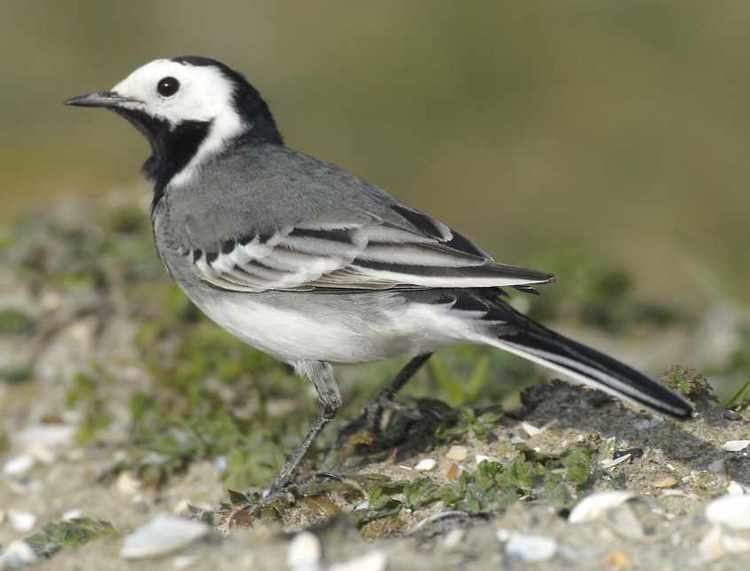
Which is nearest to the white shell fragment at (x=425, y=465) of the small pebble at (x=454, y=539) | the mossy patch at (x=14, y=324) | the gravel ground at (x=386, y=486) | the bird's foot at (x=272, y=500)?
the gravel ground at (x=386, y=486)

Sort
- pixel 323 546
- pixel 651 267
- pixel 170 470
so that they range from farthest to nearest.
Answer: pixel 651 267 < pixel 170 470 < pixel 323 546

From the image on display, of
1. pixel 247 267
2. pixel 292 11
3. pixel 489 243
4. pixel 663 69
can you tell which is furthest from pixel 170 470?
pixel 292 11

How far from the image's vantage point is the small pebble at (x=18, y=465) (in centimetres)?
716

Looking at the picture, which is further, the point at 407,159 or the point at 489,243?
the point at 407,159

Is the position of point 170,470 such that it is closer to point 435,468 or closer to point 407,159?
point 435,468

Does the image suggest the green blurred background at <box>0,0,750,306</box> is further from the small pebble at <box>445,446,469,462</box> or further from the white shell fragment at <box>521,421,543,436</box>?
the small pebble at <box>445,446,469,462</box>

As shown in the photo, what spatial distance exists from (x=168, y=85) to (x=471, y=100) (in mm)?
10446

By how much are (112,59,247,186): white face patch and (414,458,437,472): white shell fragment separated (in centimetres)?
198

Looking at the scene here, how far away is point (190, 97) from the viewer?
21.6ft

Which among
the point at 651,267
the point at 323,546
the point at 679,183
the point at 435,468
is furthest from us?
the point at 679,183

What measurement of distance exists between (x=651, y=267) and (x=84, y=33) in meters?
9.76

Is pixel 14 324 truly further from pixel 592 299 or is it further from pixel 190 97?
pixel 592 299

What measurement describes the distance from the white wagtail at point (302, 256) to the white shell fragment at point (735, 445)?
0.84 metres

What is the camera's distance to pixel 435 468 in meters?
5.58
